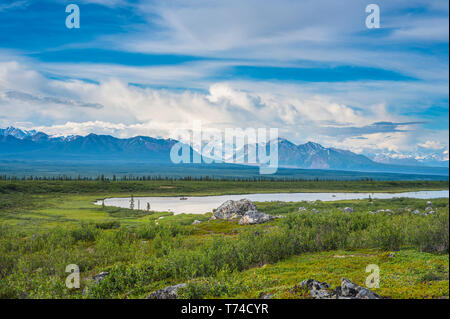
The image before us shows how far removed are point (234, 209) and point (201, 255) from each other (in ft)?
Answer: 53.4

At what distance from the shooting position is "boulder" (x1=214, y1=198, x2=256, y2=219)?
89.8 ft

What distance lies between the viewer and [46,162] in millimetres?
45375

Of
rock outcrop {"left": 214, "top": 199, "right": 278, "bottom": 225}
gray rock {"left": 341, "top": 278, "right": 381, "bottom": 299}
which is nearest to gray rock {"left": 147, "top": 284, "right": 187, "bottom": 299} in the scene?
gray rock {"left": 341, "top": 278, "right": 381, "bottom": 299}

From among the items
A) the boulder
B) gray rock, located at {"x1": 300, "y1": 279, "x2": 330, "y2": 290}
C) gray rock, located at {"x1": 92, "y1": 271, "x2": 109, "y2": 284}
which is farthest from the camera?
the boulder

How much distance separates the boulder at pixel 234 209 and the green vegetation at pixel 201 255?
5.59m

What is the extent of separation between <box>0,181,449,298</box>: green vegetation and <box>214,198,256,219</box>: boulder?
5590mm

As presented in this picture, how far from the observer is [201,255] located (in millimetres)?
11656

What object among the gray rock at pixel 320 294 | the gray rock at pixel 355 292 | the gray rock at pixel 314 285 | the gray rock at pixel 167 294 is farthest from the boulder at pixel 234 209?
the gray rock at pixel 355 292

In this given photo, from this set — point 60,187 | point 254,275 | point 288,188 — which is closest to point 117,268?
point 254,275

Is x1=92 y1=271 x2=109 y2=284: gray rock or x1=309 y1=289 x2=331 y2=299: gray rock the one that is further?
x1=92 y1=271 x2=109 y2=284: gray rock

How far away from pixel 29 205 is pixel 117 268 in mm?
10702
